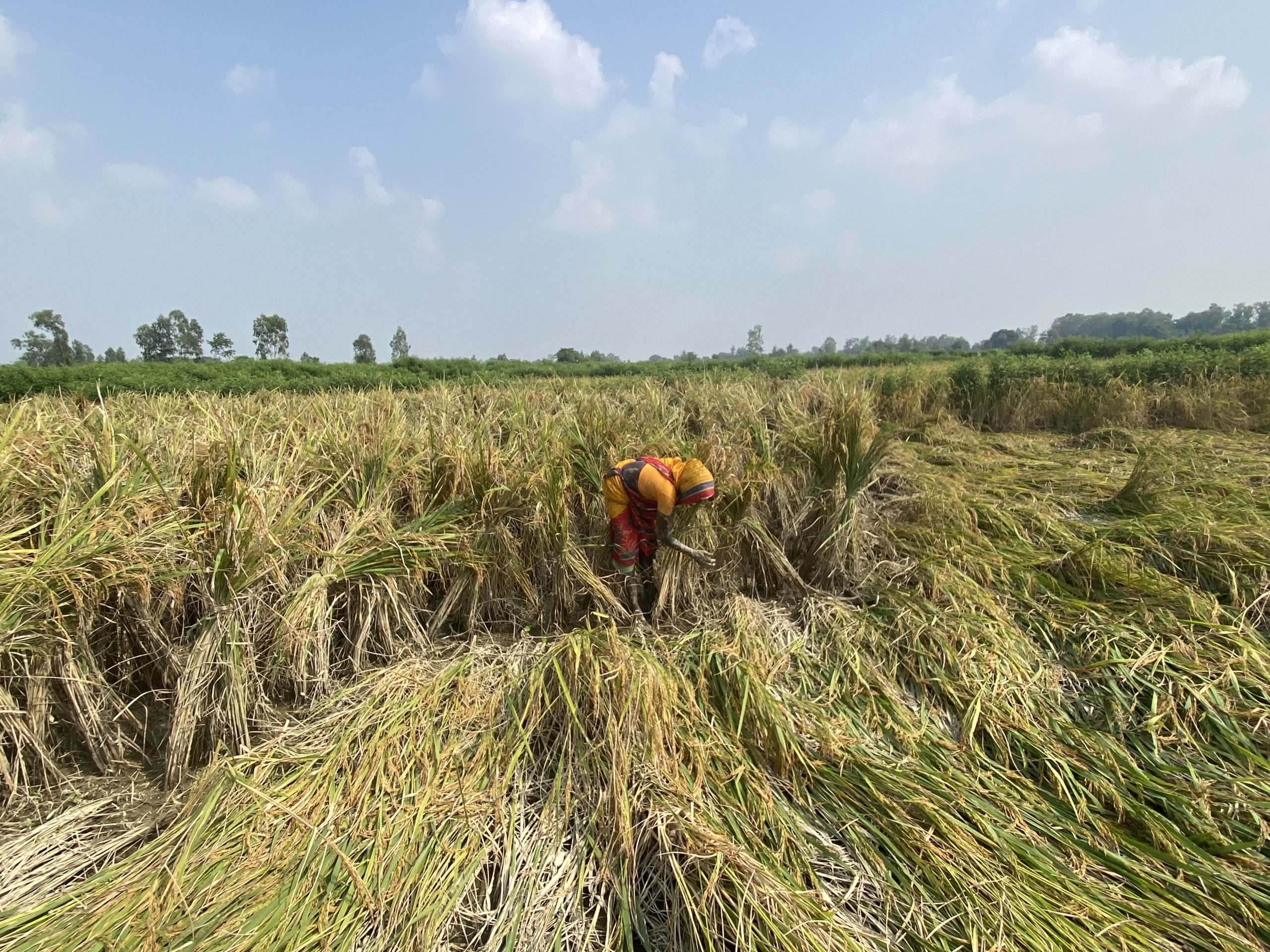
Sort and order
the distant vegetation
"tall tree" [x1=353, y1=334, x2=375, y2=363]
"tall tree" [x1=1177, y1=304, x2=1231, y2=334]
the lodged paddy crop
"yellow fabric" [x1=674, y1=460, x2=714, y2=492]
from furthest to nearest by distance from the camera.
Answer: "tall tree" [x1=1177, y1=304, x2=1231, y2=334]
"tall tree" [x1=353, y1=334, x2=375, y2=363]
the distant vegetation
"yellow fabric" [x1=674, y1=460, x2=714, y2=492]
the lodged paddy crop

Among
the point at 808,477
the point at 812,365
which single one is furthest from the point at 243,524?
the point at 812,365

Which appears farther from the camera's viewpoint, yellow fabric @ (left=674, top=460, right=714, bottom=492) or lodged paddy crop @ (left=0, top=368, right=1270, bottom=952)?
yellow fabric @ (left=674, top=460, right=714, bottom=492)

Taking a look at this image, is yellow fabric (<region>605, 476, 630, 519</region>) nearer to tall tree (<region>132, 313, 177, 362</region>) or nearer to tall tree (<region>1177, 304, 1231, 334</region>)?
tall tree (<region>132, 313, 177, 362</region>)

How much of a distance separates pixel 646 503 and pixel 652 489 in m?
0.22

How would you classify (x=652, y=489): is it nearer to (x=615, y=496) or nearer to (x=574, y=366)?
(x=615, y=496)

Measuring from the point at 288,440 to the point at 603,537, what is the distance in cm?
204

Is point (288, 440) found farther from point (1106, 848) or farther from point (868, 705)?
point (1106, 848)

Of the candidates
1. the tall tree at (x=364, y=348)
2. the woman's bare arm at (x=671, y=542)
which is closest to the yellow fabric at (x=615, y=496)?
the woman's bare arm at (x=671, y=542)

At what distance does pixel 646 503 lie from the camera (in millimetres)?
2752

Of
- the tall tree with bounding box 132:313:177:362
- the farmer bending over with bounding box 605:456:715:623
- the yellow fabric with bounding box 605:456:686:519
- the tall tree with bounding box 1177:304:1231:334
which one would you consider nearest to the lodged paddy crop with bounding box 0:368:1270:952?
the farmer bending over with bounding box 605:456:715:623

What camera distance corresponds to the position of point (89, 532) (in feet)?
6.63

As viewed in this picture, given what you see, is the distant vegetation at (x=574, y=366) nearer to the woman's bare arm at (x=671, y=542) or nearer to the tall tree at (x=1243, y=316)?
the woman's bare arm at (x=671, y=542)

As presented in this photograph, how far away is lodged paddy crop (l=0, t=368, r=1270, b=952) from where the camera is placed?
1622mm

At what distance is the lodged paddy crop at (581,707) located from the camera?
162cm
